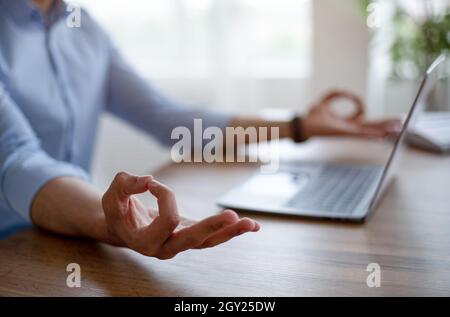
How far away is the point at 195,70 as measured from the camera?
2.02 meters

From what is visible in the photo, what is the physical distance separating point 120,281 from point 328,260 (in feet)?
0.81

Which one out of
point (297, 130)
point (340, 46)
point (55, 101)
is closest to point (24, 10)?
point (55, 101)

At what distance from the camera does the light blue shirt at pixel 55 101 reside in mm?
751

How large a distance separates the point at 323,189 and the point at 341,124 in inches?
13.9

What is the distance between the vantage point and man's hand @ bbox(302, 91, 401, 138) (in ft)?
3.87

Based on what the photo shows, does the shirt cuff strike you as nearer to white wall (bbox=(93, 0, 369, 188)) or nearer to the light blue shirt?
the light blue shirt

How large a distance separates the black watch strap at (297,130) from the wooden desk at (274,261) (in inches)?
15.3

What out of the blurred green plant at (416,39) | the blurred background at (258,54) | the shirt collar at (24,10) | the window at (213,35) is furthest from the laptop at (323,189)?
Result: the window at (213,35)

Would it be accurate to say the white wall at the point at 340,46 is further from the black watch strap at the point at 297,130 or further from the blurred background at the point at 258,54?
the black watch strap at the point at 297,130

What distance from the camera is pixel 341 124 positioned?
121cm

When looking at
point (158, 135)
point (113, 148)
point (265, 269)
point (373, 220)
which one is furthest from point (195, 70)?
point (265, 269)

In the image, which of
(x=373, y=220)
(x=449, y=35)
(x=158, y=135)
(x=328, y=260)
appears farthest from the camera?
(x=449, y=35)

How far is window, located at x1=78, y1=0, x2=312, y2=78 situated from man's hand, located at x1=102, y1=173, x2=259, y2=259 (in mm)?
1420
